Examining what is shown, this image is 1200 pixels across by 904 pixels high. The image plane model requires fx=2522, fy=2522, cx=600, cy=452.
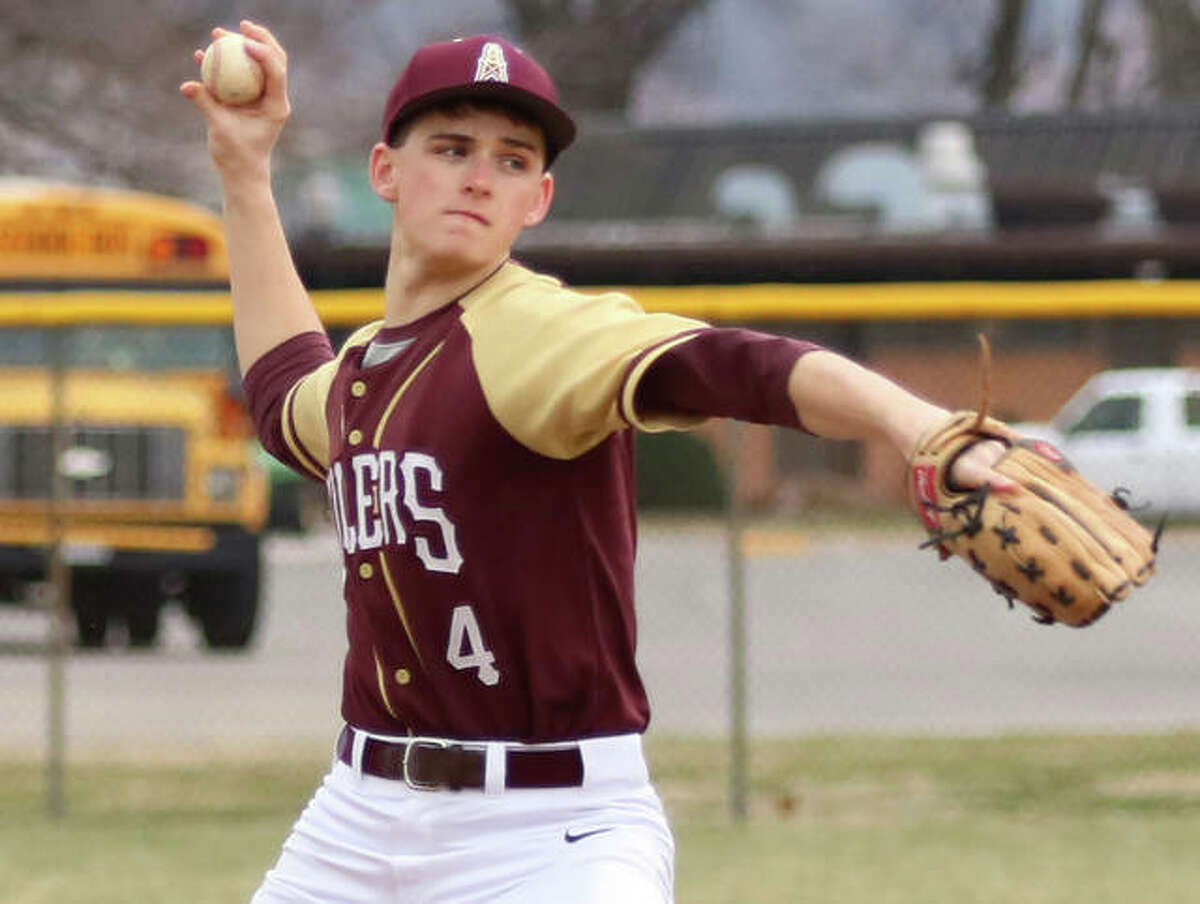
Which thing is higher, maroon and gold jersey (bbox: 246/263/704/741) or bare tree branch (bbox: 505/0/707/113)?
bare tree branch (bbox: 505/0/707/113)

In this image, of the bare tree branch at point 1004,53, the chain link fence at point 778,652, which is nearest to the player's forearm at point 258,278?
the chain link fence at point 778,652

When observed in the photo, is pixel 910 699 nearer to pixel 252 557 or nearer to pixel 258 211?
pixel 252 557

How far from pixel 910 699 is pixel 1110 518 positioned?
769 centimetres

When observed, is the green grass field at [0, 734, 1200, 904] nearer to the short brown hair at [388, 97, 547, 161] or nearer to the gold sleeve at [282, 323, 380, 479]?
the gold sleeve at [282, 323, 380, 479]

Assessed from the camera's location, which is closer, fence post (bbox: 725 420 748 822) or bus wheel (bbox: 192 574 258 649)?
fence post (bbox: 725 420 748 822)

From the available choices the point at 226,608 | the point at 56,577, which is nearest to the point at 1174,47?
the point at 226,608

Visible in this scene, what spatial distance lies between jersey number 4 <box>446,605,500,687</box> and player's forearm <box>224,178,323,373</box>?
0.82m

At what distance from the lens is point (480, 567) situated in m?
3.31

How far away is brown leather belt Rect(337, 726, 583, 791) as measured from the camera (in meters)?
3.32

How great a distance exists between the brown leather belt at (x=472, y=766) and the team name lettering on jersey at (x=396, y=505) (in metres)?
0.24

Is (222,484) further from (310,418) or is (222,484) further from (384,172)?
(384,172)

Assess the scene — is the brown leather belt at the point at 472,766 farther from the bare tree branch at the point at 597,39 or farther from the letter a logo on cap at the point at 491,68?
the bare tree branch at the point at 597,39

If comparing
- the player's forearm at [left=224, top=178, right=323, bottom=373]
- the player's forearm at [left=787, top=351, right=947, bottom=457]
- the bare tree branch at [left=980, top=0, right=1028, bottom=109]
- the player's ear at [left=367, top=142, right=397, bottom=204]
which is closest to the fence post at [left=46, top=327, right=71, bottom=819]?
the player's forearm at [left=224, top=178, right=323, bottom=373]

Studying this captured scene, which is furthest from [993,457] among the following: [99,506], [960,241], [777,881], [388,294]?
[960,241]
